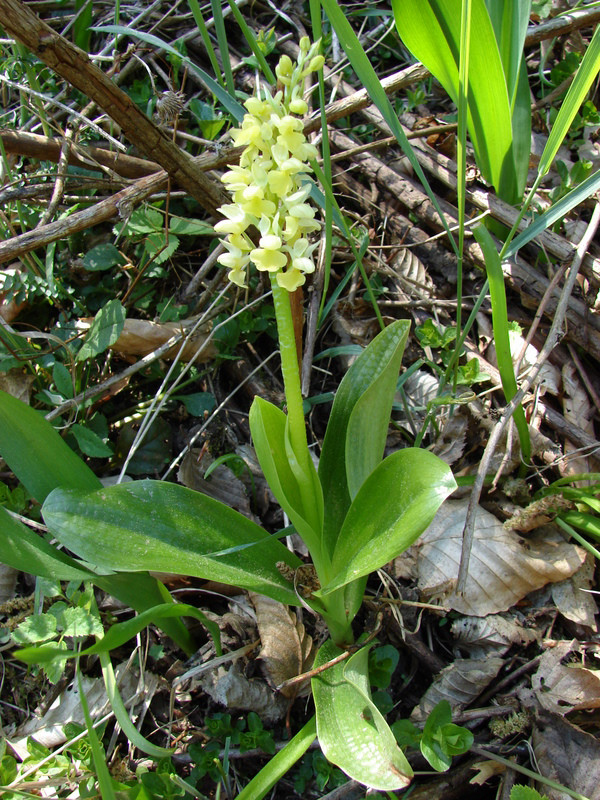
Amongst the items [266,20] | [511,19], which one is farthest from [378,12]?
[511,19]

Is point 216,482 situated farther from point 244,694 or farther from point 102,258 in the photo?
point 102,258

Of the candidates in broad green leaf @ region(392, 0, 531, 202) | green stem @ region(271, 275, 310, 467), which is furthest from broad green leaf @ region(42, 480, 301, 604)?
broad green leaf @ region(392, 0, 531, 202)

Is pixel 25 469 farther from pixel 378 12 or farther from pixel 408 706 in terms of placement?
pixel 378 12

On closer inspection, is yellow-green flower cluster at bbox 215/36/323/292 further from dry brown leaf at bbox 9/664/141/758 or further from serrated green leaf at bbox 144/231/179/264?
dry brown leaf at bbox 9/664/141/758

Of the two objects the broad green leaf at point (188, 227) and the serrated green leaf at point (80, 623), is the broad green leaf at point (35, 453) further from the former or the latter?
the broad green leaf at point (188, 227)

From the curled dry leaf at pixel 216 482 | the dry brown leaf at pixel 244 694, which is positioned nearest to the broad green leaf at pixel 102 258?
the curled dry leaf at pixel 216 482

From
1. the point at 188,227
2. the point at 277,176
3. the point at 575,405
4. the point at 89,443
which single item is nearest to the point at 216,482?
the point at 89,443
